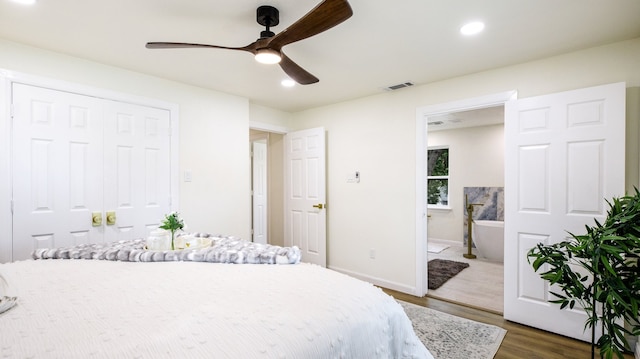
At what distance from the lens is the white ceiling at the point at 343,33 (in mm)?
1904

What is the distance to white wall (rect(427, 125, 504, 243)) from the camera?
5.75m

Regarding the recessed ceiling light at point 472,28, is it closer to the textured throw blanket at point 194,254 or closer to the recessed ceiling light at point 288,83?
the recessed ceiling light at point 288,83

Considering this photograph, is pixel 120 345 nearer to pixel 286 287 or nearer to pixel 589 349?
pixel 286 287

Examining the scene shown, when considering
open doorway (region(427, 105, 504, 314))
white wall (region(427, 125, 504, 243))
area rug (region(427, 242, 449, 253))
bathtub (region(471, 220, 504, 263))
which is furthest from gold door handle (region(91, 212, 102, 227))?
white wall (region(427, 125, 504, 243))

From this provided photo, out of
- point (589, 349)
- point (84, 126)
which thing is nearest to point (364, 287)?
point (589, 349)

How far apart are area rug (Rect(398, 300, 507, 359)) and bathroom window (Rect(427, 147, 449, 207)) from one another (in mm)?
3846

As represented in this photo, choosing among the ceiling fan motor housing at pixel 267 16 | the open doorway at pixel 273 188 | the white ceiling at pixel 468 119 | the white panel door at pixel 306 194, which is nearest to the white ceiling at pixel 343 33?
the ceiling fan motor housing at pixel 267 16

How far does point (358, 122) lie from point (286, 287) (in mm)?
3075

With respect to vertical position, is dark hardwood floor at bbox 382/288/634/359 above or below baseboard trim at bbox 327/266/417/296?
below

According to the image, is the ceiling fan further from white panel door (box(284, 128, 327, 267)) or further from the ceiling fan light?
white panel door (box(284, 128, 327, 267))

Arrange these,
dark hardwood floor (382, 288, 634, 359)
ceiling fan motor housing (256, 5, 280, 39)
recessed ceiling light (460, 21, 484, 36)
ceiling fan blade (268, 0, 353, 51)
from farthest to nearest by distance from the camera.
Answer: dark hardwood floor (382, 288, 634, 359)
recessed ceiling light (460, 21, 484, 36)
ceiling fan motor housing (256, 5, 280, 39)
ceiling fan blade (268, 0, 353, 51)

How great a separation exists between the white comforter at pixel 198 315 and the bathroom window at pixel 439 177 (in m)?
5.60

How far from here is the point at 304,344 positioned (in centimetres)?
90

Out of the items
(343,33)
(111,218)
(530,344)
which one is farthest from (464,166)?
(111,218)
